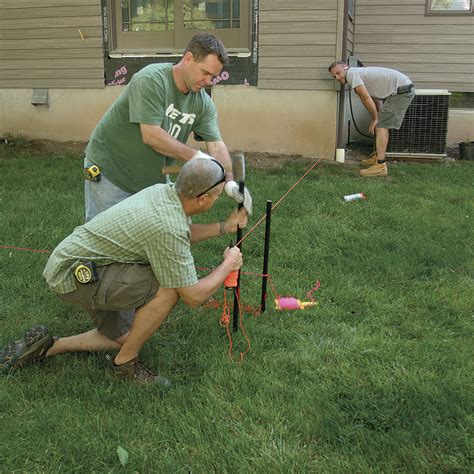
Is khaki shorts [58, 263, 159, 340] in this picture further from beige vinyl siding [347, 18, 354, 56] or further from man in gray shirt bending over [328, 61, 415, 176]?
beige vinyl siding [347, 18, 354, 56]

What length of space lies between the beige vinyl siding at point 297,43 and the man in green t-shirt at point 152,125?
4377mm

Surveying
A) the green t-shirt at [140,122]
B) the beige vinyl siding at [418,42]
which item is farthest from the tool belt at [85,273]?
the beige vinyl siding at [418,42]

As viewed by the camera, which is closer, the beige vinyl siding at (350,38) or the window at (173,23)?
the window at (173,23)

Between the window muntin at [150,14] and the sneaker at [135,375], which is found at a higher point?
the window muntin at [150,14]

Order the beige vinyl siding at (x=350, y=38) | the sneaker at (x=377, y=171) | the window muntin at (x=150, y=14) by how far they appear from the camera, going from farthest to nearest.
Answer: the beige vinyl siding at (x=350, y=38) → the window muntin at (x=150, y=14) → the sneaker at (x=377, y=171)

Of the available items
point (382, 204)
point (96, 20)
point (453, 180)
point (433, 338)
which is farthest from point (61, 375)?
point (96, 20)

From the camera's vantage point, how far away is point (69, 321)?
128 inches

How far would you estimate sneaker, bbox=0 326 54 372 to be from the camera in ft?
8.86

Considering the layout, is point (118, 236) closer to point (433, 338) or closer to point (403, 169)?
point (433, 338)

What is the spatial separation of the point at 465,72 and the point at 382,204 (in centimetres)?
489

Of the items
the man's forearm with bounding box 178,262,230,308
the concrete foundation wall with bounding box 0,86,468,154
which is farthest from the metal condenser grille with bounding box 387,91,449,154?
the man's forearm with bounding box 178,262,230,308

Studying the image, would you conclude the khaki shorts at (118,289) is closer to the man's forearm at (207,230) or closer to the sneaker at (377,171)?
the man's forearm at (207,230)

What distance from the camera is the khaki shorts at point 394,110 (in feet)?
23.1

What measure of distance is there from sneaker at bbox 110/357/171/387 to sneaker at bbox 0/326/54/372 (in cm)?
36
